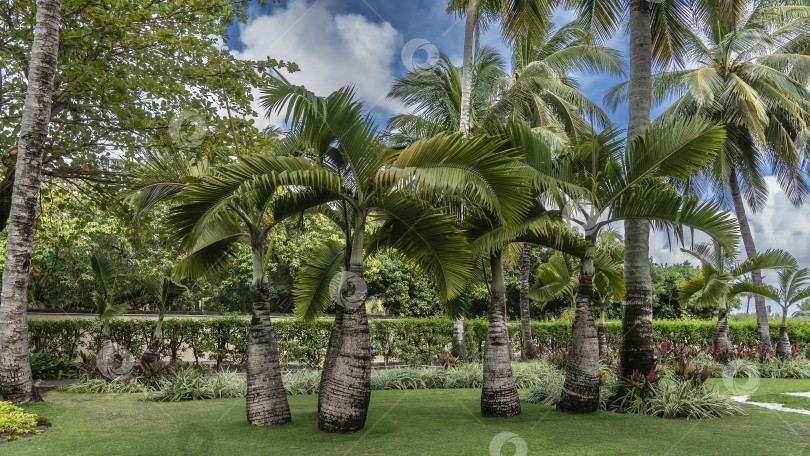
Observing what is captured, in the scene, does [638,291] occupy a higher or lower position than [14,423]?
higher

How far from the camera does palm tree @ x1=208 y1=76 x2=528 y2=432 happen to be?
17.5 ft

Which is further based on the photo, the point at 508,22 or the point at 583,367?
the point at 508,22

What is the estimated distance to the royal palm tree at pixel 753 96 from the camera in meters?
16.7

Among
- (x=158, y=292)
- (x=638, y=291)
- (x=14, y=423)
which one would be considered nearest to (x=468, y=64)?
(x=638, y=291)

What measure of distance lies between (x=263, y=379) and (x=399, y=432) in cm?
180

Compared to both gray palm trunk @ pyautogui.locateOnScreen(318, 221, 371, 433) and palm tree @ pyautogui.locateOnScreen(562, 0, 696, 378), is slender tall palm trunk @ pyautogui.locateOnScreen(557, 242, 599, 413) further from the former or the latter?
gray palm trunk @ pyautogui.locateOnScreen(318, 221, 371, 433)

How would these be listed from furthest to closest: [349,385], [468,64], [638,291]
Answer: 1. [468,64]
2. [638,291]
3. [349,385]

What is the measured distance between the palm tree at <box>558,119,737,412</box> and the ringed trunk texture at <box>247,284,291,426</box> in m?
4.09

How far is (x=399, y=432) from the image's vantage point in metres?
6.00

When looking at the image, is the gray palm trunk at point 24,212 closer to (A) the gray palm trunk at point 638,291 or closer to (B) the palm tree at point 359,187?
(B) the palm tree at point 359,187

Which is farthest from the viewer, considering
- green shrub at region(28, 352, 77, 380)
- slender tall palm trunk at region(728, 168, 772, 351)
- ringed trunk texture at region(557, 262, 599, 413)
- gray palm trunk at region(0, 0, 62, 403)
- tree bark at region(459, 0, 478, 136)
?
slender tall palm trunk at region(728, 168, 772, 351)

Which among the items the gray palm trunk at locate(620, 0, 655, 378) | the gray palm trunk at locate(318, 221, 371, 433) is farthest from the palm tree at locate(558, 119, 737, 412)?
the gray palm trunk at locate(318, 221, 371, 433)

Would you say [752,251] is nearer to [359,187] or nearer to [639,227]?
[639,227]

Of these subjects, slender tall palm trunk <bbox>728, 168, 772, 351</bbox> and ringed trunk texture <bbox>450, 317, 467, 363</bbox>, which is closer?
ringed trunk texture <bbox>450, 317, 467, 363</bbox>
